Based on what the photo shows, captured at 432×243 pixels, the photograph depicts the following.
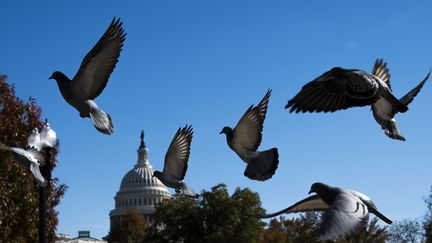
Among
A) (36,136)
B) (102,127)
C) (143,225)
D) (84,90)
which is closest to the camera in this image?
(102,127)

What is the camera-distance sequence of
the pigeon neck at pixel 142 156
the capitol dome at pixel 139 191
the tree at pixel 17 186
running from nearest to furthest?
the tree at pixel 17 186 < the capitol dome at pixel 139 191 < the pigeon neck at pixel 142 156

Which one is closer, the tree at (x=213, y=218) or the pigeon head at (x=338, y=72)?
the pigeon head at (x=338, y=72)

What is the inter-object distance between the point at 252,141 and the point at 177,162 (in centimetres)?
98

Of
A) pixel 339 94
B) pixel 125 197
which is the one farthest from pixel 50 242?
pixel 125 197

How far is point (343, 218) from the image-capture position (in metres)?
3.76

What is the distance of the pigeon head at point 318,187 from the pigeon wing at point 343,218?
0.81 ft

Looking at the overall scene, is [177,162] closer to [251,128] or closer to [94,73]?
[251,128]

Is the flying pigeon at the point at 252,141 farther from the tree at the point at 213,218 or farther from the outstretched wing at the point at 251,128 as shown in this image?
the tree at the point at 213,218

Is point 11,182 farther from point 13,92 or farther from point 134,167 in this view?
point 134,167

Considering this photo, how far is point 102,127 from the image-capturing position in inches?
200

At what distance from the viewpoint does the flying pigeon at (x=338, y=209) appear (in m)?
3.64

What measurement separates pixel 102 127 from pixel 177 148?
1249 mm

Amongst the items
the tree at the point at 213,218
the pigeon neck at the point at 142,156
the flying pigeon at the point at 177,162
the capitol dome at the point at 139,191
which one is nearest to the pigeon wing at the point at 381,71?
the flying pigeon at the point at 177,162

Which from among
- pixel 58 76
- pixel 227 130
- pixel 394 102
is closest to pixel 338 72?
pixel 394 102
